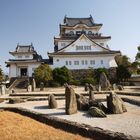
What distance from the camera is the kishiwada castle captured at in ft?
189

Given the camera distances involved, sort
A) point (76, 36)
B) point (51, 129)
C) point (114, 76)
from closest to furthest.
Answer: point (51, 129) → point (114, 76) → point (76, 36)

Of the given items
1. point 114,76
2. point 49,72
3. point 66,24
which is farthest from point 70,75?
point 66,24

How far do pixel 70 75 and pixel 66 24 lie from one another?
1872 centimetres

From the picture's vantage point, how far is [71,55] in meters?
57.2

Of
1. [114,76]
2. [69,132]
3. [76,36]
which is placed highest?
[76,36]

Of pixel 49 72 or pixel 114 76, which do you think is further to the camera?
pixel 114 76

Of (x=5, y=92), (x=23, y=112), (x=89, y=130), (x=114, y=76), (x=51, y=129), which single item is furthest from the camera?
(x=114, y=76)

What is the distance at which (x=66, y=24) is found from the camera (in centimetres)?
6712

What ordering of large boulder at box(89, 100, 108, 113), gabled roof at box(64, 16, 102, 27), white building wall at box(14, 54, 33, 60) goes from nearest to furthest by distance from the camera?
1. large boulder at box(89, 100, 108, 113)
2. white building wall at box(14, 54, 33, 60)
3. gabled roof at box(64, 16, 102, 27)

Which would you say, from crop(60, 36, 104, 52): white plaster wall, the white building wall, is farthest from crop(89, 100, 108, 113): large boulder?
the white building wall

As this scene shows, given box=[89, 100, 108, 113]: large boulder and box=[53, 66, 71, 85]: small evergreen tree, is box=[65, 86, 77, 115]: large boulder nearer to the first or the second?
box=[89, 100, 108, 113]: large boulder

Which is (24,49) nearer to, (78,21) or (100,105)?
(78,21)

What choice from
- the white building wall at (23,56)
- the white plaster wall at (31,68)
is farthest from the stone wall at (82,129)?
the white building wall at (23,56)

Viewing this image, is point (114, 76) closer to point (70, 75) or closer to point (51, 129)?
point (70, 75)
